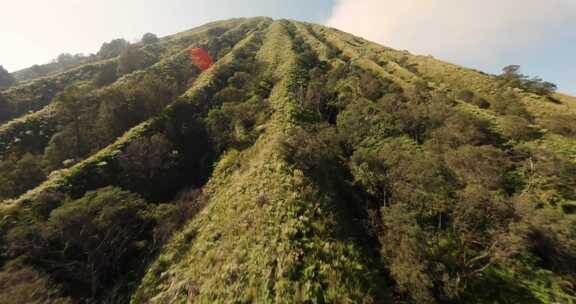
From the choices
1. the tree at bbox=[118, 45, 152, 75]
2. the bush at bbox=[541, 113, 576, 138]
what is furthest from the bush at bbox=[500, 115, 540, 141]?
the tree at bbox=[118, 45, 152, 75]

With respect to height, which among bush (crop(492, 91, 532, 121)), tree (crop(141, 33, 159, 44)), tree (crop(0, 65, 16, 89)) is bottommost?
bush (crop(492, 91, 532, 121))

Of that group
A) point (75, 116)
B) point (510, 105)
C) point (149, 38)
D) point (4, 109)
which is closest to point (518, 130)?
point (510, 105)

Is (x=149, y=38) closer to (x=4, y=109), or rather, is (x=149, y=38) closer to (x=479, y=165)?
(x=4, y=109)

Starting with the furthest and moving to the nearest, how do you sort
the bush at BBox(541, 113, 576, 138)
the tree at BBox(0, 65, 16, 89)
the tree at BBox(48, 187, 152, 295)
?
the tree at BBox(0, 65, 16, 89)
the bush at BBox(541, 113, 576, 138)
the tree at BBox(48, 187, 152, 295)

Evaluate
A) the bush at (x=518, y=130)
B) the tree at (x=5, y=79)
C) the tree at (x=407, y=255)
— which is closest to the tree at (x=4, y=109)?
the tree at (x=5, y=79)

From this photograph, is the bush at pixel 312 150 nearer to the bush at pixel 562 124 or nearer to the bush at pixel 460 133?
the bush at pixel 460 133

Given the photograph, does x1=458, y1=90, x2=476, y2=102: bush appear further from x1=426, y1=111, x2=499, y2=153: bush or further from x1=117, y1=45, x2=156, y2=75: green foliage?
x1=117, y1=45, x2=156, y2=75: green foliage

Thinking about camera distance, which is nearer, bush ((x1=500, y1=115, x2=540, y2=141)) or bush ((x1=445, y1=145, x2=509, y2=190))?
bush ((x1=445, y1=145, x2=509, y2=190))
